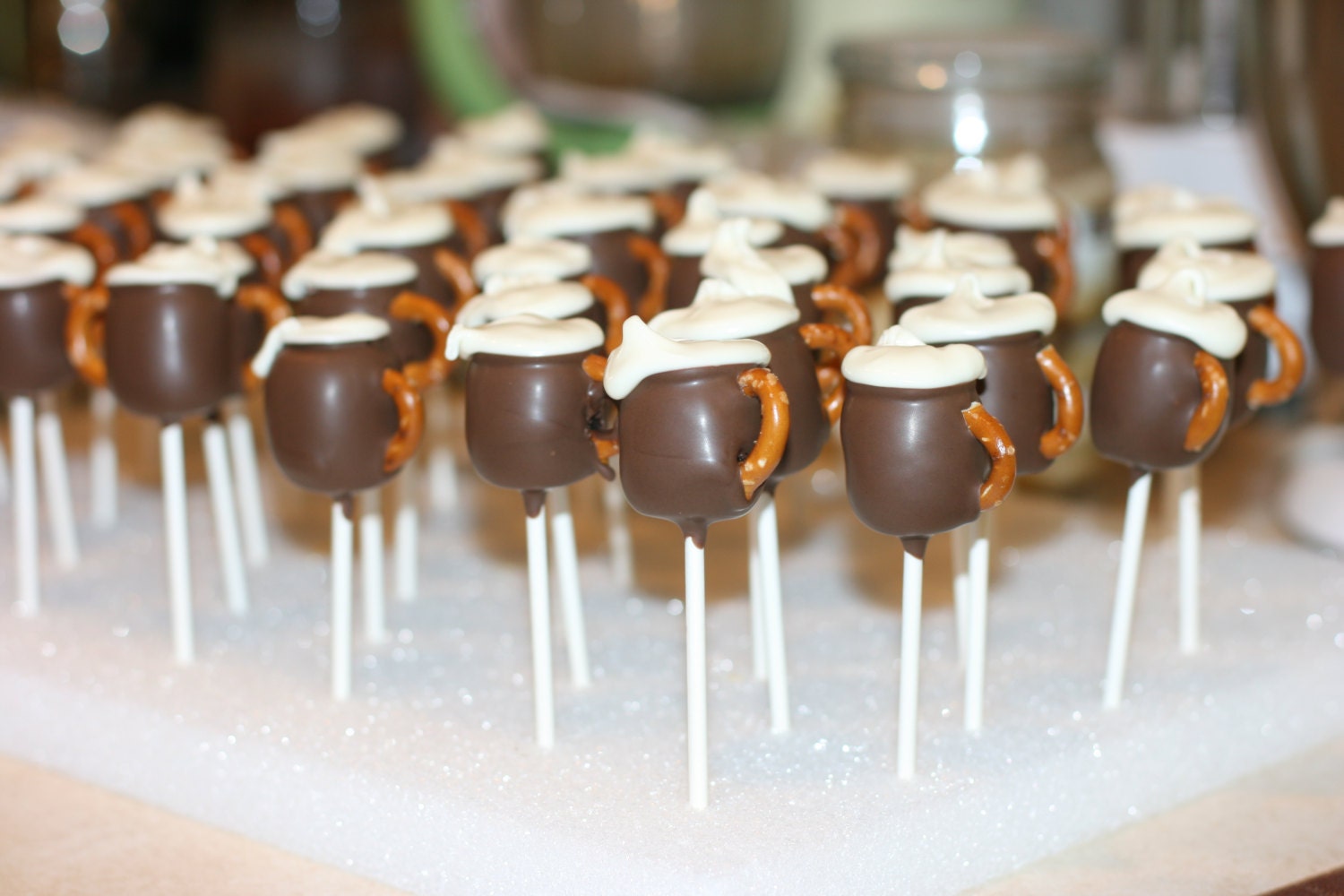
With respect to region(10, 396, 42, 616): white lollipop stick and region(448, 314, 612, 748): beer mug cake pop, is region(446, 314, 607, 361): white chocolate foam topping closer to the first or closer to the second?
region(448, 314, 612, 748): beer mug cake pop

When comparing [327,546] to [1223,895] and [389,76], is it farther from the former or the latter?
[389,76]

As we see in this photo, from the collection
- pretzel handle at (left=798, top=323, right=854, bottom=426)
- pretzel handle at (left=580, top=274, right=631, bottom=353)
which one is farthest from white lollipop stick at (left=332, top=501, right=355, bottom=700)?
pretzel handle at (left=798, top=323, right=854, bottom=426)

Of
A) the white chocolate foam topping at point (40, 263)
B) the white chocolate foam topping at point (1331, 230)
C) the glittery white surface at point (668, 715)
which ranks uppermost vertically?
the white chocolate foam topping at point (1331, 230)

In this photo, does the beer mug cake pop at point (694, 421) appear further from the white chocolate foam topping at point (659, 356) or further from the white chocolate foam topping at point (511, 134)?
the white chocolate foam topping at point (511, 134)

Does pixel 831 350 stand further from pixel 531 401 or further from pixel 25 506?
pixel 25 506

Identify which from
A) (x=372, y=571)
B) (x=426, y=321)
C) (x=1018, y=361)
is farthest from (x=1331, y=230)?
(x=372, y=571)

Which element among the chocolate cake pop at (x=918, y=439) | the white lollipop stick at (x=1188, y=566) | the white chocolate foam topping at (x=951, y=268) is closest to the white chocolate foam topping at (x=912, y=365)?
the chocolate cake pop at (x=918, y=439)
